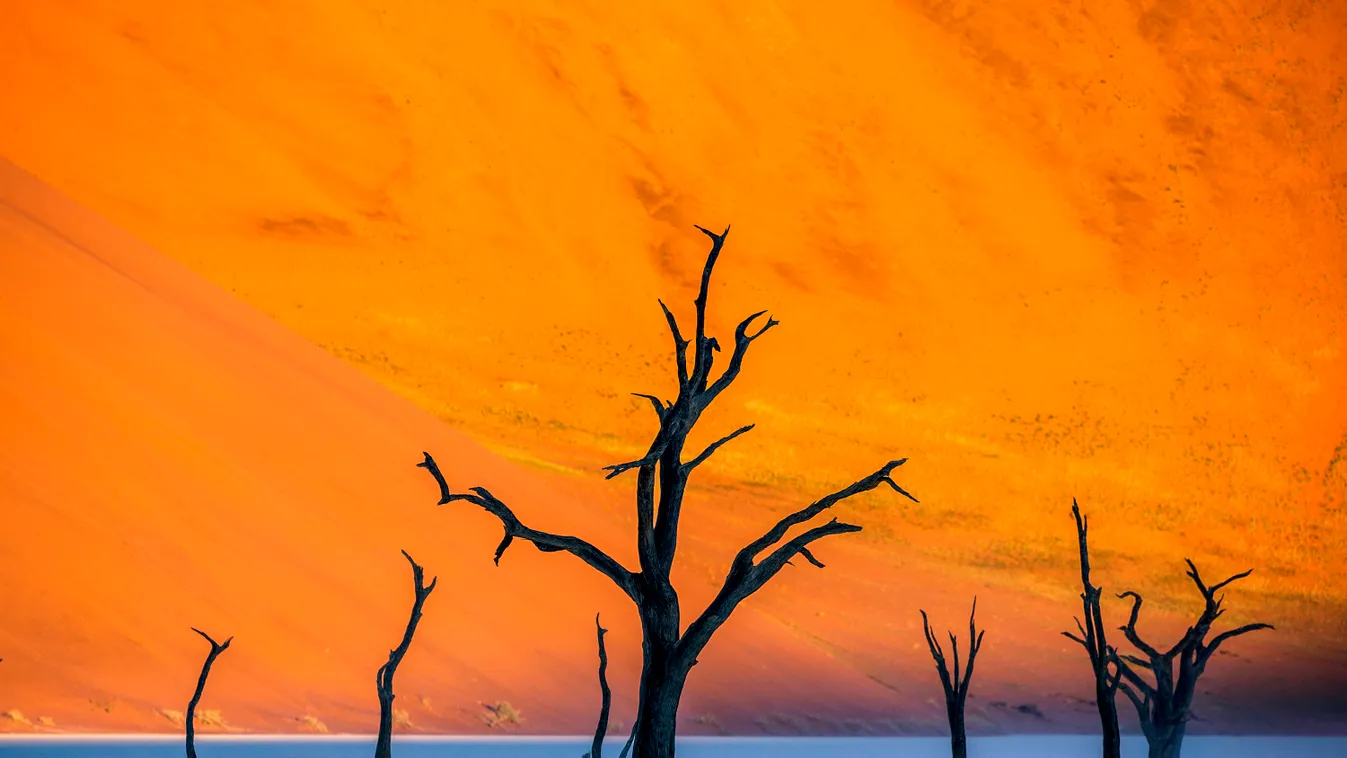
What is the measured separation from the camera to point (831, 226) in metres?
49.7

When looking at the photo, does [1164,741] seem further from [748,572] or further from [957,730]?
[748,572]

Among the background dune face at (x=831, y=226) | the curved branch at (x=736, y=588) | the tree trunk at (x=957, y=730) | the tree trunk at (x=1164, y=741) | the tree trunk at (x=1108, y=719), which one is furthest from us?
the background dune face at (x=831, y=226)

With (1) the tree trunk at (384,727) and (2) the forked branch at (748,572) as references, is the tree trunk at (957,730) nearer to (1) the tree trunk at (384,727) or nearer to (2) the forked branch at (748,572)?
(2) the forked branch at (748,572)

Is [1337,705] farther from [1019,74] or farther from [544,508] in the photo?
[1019,74]

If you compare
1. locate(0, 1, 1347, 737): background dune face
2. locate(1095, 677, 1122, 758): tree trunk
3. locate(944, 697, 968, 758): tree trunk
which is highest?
locate(0, 1, 1347, 737): background dune face

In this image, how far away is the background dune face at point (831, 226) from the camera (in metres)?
45.2

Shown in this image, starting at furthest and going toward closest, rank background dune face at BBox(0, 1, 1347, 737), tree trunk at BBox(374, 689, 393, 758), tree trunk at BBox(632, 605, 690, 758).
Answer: background dune face at BBox(0, 1, 1347, 737)
tree trunk at BBox(374, 689, 393, 758)
tree trunk at BBox(632, 605, 690, 758)

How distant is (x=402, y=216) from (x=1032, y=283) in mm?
21899

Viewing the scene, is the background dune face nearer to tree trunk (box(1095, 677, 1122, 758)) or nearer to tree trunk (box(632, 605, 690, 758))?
tree trunk (box(1095, 677, 1122, 758))

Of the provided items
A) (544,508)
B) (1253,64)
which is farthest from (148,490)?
(1253,64)

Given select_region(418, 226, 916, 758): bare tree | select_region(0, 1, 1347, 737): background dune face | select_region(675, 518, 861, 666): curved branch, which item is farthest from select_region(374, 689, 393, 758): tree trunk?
select_region(0, 1, 1347, 737): background dune face

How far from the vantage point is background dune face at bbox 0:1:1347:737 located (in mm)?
45219

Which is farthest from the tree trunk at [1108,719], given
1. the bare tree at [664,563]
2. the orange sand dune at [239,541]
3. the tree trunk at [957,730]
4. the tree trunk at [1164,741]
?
the orange sand dune at [239,541]

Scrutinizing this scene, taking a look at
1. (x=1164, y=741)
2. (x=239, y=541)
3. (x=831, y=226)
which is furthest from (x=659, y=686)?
(x=831, y=226)
